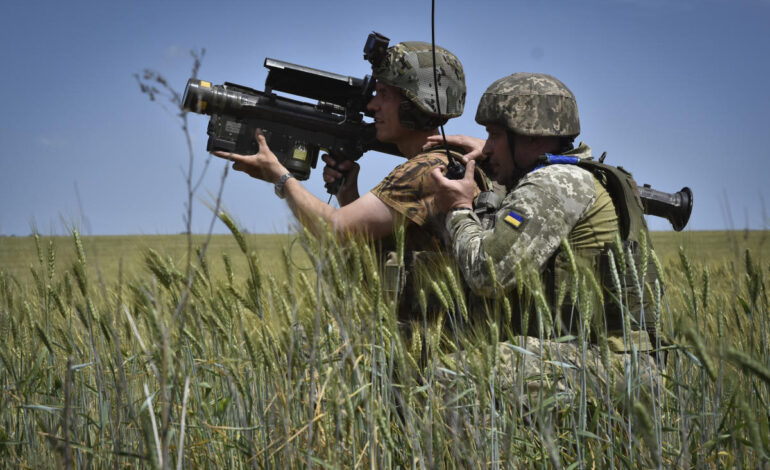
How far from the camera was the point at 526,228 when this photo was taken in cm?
249

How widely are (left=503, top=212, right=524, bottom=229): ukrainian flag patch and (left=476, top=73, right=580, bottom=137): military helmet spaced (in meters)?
0.51

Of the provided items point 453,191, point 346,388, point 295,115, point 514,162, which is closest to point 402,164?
point 453,191

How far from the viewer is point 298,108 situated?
3.68m

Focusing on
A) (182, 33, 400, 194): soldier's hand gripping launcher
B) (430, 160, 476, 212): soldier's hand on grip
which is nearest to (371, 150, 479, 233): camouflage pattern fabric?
(430, 160, 476, 212): soldier's hand on grip

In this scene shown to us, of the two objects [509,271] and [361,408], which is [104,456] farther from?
[509,271]

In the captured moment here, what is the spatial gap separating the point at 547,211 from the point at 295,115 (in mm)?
1740

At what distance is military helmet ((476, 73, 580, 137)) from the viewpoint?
283 centimetres

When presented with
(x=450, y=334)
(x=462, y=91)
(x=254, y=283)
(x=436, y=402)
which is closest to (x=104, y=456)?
(x=254, y=283)

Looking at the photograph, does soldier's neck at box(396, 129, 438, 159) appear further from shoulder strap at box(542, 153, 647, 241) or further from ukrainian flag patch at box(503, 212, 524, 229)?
ukrainian flag patch at box(503, 212, 524, 229)

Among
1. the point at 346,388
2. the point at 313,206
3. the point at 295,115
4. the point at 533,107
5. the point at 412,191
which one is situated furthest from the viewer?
the point at 295,115

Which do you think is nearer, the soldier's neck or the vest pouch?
the vest pouch

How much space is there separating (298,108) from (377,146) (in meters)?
0.51

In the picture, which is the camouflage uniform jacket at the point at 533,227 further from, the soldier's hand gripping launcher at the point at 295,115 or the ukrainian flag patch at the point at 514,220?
the soldier's hand gripping launcher at the point at 295,115

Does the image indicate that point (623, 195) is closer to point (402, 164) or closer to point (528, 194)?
point (528, 194)
